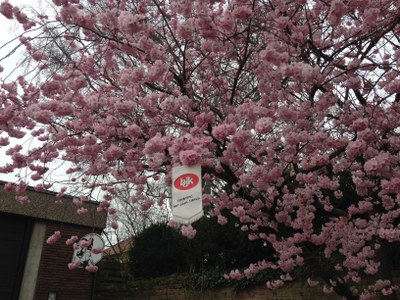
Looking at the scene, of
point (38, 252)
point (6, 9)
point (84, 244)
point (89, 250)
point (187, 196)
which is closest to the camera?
point (187, 196)

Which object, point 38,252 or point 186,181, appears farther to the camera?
point 38,252

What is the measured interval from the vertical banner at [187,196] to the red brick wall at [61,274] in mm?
6547

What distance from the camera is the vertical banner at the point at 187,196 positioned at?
238cm

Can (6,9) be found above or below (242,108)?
above

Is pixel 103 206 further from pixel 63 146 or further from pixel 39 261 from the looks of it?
pixel 39 261

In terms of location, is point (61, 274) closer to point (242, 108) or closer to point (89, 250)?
point (89, 250)

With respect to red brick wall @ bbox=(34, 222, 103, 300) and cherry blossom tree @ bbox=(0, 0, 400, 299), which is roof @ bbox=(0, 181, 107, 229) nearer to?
red brick wall @ bbox=(34, 222, 103, 300)

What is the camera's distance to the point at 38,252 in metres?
8.09

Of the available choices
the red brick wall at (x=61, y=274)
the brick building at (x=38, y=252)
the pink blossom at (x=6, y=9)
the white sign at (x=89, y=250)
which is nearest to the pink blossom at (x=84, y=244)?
the white sign at (x=89, y=250)

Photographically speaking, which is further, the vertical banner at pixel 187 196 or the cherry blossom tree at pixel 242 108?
the cherry blossom tree at pixel 242 108

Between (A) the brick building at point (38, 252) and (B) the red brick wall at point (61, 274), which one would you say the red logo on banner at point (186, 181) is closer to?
(A) the brick building at point (38, 252)

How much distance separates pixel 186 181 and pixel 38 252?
676cm

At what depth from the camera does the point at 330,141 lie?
12.4 ft

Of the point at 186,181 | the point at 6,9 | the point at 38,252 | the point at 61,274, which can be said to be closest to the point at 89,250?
the point at 61,274
